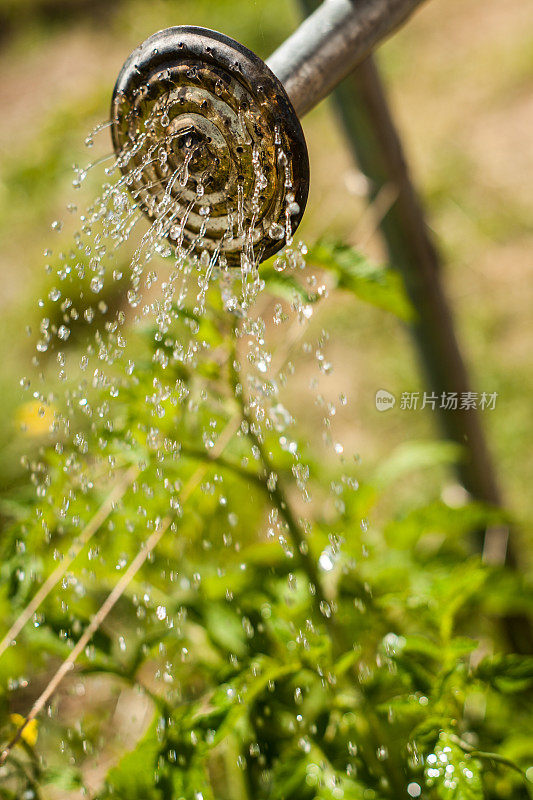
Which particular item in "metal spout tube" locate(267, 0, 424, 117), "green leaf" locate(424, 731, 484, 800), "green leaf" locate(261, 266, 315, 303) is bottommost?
"green leaf" locate(424, 731, 484, 800)

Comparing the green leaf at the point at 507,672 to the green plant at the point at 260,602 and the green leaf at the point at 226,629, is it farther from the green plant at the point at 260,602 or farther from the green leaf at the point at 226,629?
the green leaf at the point at 226,629

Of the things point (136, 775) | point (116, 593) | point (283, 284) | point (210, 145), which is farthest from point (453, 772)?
point (210, 145)

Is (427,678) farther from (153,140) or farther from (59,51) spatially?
(59,51)

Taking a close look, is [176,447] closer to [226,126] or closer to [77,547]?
[77,547]

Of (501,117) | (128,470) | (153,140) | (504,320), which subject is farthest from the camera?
(501,117)

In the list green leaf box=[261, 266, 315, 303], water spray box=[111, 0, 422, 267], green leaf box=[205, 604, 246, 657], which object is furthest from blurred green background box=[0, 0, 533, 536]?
green leaf box=[205, 604, 246, 657]

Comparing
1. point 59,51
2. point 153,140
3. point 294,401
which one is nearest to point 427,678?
point 153,140

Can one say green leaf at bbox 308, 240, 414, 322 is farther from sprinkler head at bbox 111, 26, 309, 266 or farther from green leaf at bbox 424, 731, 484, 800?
green leaf at bbox 424, 731, 484, 800
